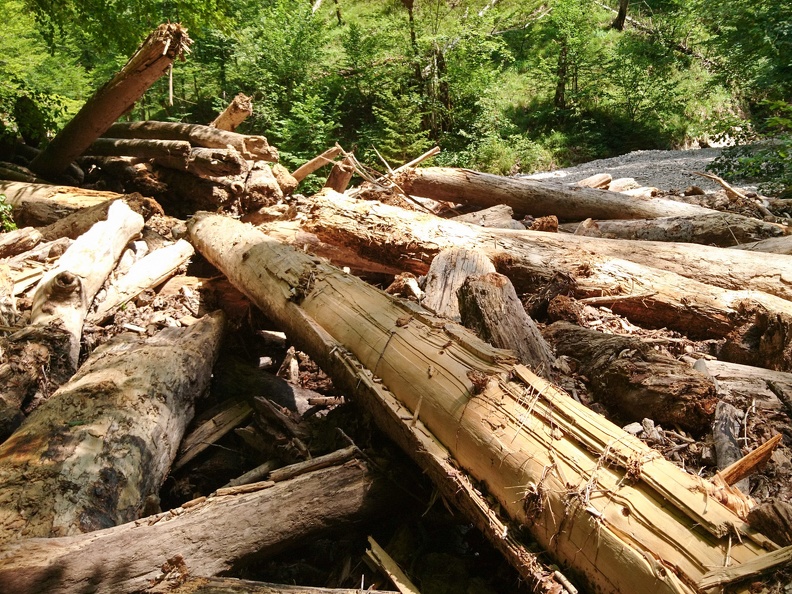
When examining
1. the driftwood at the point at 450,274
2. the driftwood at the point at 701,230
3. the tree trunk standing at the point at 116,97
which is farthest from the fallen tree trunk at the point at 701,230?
the tree trunk standing at the point at 116,97

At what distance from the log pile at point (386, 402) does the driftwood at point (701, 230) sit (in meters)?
0.03

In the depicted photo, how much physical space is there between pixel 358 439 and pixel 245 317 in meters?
1.91

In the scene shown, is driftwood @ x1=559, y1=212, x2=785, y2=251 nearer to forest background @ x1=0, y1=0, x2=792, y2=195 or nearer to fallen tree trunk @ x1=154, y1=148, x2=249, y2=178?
fallen tree trunk @ x1=154, y1=148, x2=249, y2=178

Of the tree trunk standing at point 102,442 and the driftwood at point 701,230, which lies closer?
the tree trunk standing at point 102,442

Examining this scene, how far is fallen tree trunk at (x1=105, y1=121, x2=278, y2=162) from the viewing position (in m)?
7.04

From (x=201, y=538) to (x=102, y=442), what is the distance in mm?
833

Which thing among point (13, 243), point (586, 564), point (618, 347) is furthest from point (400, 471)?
point (13, 243)

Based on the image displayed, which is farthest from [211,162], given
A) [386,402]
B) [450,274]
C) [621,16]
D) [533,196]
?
[621,16]

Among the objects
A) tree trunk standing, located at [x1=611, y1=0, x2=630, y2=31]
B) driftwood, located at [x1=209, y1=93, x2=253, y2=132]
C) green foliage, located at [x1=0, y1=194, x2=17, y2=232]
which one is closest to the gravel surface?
driftwood, located at [x1=209, y1=93, x2=253, y2=132]

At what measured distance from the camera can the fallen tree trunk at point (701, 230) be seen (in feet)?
17.4

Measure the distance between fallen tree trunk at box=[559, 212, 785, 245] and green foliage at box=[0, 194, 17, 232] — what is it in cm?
649

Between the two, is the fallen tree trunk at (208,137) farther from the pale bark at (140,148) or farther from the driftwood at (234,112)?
the driftwood at (234,112)

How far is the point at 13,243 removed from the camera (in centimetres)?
522

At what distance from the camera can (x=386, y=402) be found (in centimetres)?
245
